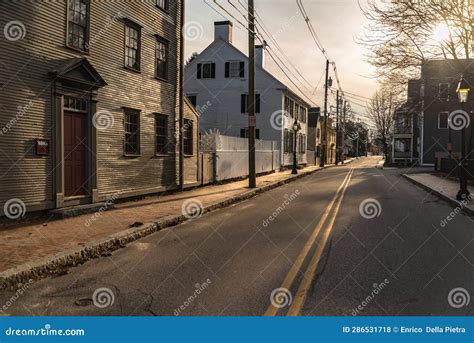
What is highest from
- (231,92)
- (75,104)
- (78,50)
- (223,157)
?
(231,92)

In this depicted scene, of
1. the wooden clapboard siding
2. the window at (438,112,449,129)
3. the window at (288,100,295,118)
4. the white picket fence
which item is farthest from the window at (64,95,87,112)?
the window at (438,112,449,129)

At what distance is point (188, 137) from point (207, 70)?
74.0ft

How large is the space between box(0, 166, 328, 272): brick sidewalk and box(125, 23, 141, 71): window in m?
4.55

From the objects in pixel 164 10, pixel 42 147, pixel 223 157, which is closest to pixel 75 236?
pixel 42 147

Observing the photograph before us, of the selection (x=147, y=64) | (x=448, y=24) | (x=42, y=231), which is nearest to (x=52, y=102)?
(x=42, y=231)

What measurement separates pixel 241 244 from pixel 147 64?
953 cm

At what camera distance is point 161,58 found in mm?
17766

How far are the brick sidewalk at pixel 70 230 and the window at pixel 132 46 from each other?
14.9ft

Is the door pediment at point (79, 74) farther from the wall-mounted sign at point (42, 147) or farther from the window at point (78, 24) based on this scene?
the wall-mounted sign at point (42, 147)

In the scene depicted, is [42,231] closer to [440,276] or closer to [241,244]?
[241,244]

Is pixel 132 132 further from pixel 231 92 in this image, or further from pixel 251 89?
pixel 231 92

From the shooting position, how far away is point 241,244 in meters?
9.12

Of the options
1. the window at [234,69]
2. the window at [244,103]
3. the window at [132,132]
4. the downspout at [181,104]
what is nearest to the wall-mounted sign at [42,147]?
the window at [132,132]

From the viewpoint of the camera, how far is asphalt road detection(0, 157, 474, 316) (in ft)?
18.0
